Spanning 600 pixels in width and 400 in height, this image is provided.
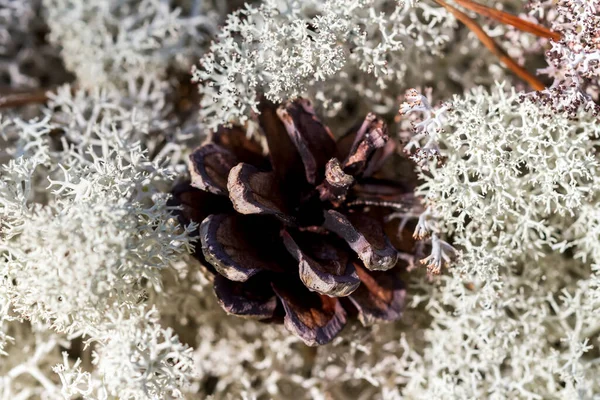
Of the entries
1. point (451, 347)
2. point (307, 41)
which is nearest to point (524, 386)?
point (451, 347)

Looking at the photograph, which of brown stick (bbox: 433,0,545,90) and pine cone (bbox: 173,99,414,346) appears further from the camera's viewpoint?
brown stick (bbox: 433,0,545,90)

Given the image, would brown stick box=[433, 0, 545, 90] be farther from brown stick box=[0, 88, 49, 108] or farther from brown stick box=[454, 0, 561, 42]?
brown stick box=[0, 88, 49, 108]

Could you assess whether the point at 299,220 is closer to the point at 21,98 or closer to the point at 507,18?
the point at 507,18

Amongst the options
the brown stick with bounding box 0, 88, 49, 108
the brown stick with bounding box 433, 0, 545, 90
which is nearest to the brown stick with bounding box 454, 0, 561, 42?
the brown stick with bounding box 433, 0, 545, 90

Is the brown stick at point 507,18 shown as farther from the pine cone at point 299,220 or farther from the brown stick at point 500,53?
the pine cone at point 299,220

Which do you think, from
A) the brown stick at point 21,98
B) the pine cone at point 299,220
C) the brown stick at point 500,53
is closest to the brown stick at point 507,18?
the brown stick at point 500,53

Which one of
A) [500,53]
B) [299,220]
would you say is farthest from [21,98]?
[500,53]
